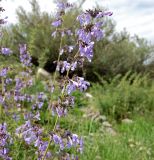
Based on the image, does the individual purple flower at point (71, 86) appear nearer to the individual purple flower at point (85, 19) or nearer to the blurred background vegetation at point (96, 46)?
the individual purple flower at point (85, 19)

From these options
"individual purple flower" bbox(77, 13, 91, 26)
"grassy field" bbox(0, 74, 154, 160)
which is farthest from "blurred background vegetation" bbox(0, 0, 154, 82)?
"individual purple flower" bbox(77, 13, 91, 26)

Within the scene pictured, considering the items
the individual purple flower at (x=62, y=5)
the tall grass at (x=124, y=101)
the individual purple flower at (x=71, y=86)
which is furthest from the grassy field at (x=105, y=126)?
the individual purple flower at (x=62, y=5)

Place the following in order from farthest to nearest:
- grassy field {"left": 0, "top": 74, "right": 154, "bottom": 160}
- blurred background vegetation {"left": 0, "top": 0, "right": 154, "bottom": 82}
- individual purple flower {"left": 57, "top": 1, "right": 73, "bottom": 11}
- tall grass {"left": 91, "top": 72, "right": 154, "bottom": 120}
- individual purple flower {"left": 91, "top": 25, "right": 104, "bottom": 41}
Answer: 1. blurred background vegetation {"left": 0, "top": 0, "right": 154, "bottom": 82}
2. tall grass {"left": 91, "top": 72, "right": 154, "bottom": 120}
3. grassy field {"left": 0, "top": 74, "right": 154, "bottom": 160}
4. individual purple flower {"left": 57, "top": 1, "right": 73, "bottom": 11}
5. individual purple flower {"left": 91, "top": 25, "right": 104, "bottom": 41}

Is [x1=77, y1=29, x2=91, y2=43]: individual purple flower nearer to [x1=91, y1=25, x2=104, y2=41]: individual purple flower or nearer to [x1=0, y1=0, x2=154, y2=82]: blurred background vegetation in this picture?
[x1=91, y1=25, x2=104, y2=41]: individual purple flower

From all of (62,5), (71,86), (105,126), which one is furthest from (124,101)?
(71,86)

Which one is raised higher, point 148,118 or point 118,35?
point 118,35

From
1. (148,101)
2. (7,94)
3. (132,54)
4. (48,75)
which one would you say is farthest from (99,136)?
(132,54)

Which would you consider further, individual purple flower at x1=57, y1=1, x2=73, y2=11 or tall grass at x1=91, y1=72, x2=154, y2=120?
tall grass at x1=91, y1=72, x2=154, y2=120

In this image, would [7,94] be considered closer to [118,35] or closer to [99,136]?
[99,136]

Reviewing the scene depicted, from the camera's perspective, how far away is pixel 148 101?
798cm

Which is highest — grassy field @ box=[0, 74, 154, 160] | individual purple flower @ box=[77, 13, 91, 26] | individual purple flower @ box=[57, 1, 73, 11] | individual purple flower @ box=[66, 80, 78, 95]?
individual purple flower @ box=[57, 1, 73, 11]

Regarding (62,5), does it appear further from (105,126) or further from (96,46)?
(96,46)

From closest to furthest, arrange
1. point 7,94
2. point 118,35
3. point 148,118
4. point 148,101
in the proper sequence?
point 7,94 < point 148,118 < point 148,101 < point 118,35

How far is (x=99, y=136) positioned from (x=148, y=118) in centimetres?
175
